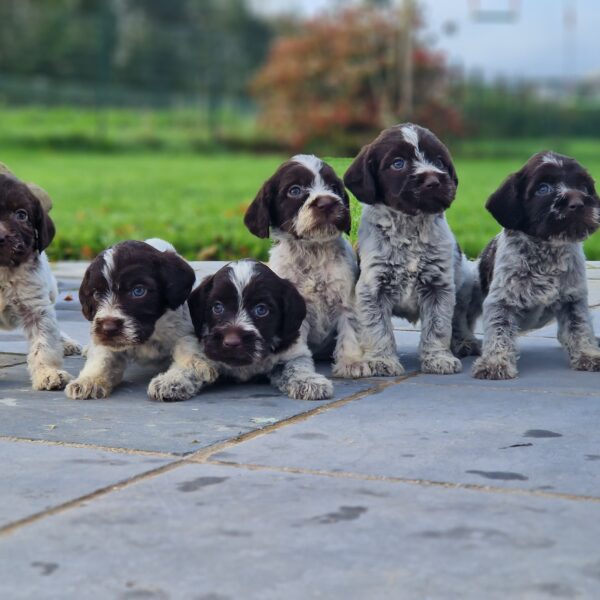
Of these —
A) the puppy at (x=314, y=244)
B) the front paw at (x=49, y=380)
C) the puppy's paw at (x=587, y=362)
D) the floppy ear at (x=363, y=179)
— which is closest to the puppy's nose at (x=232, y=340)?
the puppy at (x=314, y=244)

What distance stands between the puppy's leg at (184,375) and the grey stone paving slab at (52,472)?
3.28 feet

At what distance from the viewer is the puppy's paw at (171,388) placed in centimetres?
527

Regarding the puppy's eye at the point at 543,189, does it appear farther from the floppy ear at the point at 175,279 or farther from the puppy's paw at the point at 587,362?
the floppy ear at the point at 175,279

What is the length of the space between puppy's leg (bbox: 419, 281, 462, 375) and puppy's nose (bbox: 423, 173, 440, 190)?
1.91 ft

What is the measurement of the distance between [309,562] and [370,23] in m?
38.6

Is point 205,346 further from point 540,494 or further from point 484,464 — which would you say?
point 540,494

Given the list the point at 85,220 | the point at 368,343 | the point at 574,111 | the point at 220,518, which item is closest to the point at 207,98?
the point at 574,111

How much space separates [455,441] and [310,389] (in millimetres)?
1090

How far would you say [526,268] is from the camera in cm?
605

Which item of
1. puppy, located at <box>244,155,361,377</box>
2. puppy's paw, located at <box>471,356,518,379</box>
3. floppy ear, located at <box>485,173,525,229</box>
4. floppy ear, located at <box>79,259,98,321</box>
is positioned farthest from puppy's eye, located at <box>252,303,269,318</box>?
floppy ear, located at <box>485,173,525,229</box>

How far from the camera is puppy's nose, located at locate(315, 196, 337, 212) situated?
18.8 ft

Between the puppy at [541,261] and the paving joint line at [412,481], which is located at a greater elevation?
the puppy at [541,261]

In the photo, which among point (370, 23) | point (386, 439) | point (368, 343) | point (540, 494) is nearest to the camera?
point (540, 494)

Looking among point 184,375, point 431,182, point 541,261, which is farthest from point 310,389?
point 541,261
